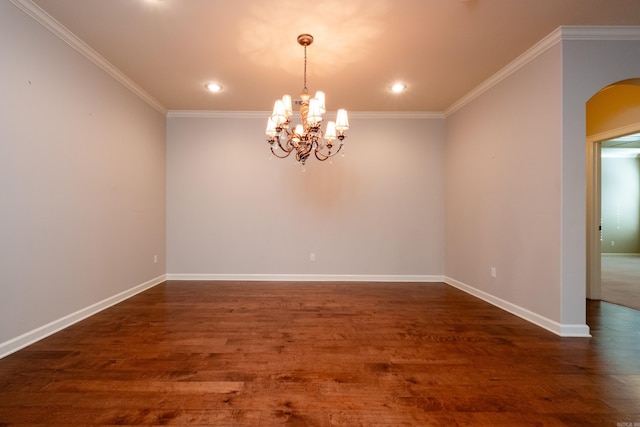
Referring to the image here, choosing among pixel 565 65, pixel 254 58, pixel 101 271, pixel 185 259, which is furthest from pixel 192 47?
pixel 565 65

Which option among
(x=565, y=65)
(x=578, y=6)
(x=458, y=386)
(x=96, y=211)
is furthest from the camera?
(x=96, y=211)

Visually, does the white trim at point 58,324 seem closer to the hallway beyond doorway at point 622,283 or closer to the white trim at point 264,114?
A: the white trim at point 264,114

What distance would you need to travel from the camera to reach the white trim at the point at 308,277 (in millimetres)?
4605

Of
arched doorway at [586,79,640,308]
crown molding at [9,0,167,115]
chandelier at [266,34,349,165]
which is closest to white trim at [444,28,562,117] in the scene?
arched doorway at [586,79,640,308]

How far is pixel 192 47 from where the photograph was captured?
2.83 meters

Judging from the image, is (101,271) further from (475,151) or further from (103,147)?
(475,151)

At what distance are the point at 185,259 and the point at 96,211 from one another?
5.76 ft

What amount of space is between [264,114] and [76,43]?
2388mm

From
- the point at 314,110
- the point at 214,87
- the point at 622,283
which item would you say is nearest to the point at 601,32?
the point at 314,110

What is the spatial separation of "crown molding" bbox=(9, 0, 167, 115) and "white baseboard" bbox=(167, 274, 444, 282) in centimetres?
282

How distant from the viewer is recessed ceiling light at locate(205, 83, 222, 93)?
363cm

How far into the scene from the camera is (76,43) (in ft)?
8.95

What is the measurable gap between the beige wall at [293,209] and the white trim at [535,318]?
1021mm

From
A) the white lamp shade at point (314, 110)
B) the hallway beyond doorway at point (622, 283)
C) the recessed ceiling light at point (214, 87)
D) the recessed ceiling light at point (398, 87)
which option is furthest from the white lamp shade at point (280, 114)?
the hallway beyond doorway at point (622, 283)
